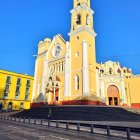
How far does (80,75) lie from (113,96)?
9.73m

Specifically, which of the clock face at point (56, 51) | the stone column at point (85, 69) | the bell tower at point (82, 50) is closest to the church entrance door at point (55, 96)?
the bell tower at point (82, 50)

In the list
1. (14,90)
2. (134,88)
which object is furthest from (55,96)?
(14,90)

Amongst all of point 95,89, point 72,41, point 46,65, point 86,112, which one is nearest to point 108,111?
point 86,112

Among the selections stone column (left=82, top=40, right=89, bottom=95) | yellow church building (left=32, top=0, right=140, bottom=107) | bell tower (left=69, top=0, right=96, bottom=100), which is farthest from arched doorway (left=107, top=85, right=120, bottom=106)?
stone column (left=82, top=40, right=89, bottom=95)

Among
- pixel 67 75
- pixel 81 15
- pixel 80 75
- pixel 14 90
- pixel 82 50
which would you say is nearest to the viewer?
pixel 80 75

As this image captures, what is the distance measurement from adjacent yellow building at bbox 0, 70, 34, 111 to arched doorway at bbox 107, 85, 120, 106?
89.7 ft

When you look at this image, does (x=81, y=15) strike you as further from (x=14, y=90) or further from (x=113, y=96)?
(x=14, y=90)

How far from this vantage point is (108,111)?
869 inches

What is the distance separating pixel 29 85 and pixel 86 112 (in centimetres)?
3526

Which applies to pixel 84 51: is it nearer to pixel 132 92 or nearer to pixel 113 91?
pixel 113 91

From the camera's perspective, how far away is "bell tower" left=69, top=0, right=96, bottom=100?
3116 cm

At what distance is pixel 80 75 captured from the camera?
32.0m

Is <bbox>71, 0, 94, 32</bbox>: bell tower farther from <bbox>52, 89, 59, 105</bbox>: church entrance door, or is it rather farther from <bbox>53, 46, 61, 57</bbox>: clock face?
<bbox>52, 89, 59, 105</bbox>: church entrance door

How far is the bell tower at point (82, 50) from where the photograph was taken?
102 ft
